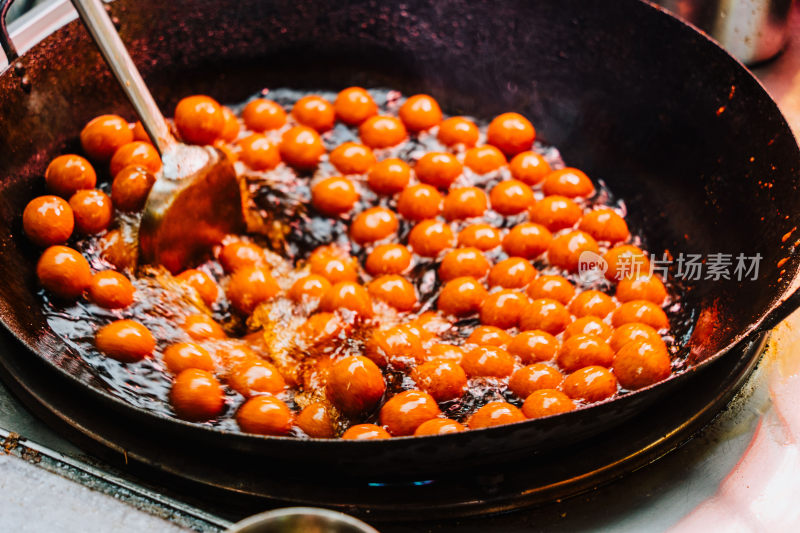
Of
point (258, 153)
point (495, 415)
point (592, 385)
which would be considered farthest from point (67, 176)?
point (592, 385)

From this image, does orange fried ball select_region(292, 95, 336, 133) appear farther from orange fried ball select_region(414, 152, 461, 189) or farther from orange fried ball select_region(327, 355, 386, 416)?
orange fried ball select_region(327, 355, 386, 416)

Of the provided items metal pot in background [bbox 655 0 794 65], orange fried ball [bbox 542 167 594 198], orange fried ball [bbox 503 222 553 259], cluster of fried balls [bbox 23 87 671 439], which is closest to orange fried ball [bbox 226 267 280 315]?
cluster of fried balls [bbox 23 87 671 439]

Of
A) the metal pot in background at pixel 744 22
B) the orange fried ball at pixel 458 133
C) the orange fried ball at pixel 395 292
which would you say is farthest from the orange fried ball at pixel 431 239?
the metal pot in background at pixel 744 22

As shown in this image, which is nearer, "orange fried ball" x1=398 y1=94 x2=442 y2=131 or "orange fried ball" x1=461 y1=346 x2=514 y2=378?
"orange fried ball" x1=461 y1=346 x2=514 y2=378

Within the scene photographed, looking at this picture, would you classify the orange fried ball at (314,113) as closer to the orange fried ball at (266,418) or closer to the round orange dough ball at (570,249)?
the round orange dough ball at (570,249)

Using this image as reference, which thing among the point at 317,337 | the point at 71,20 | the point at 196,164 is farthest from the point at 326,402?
the point at 71,20

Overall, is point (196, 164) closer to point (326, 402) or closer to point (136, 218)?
point (136, 218)
